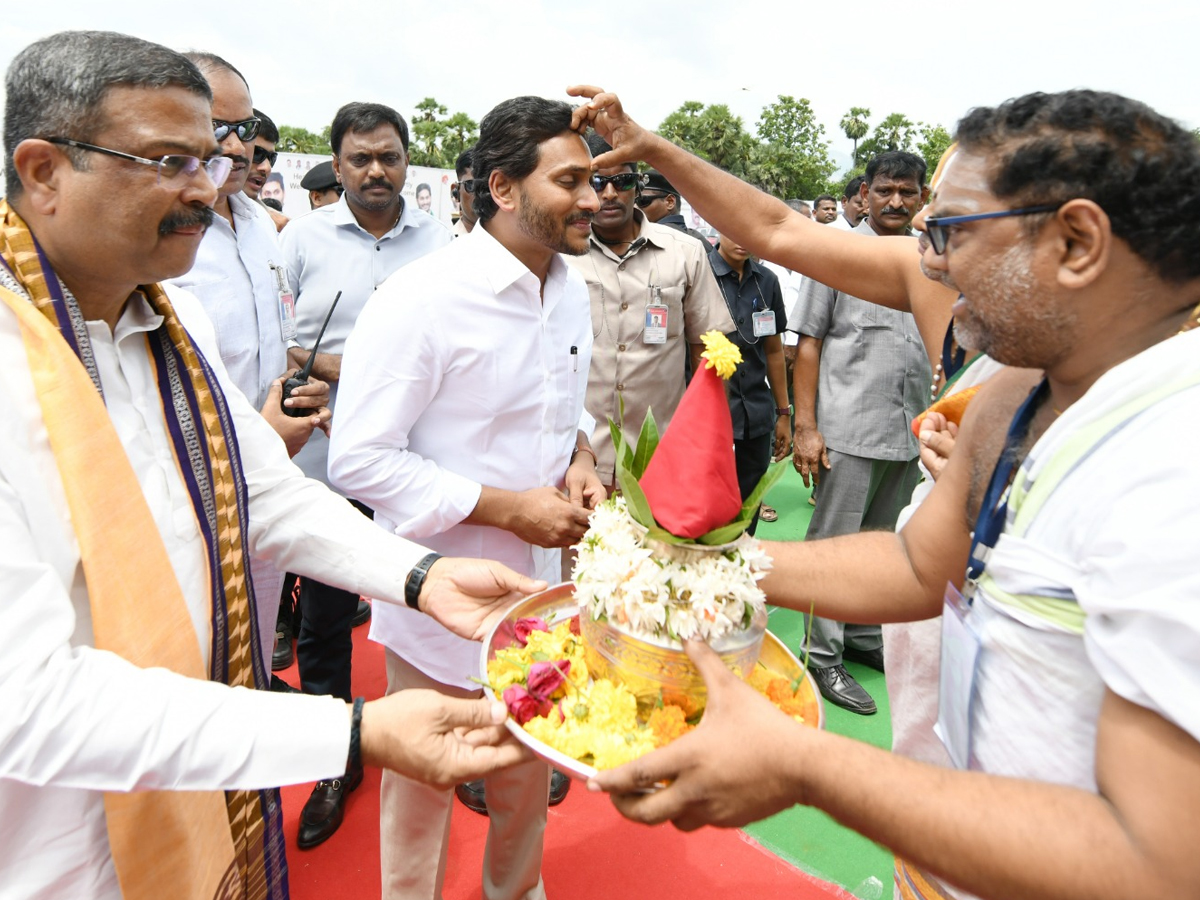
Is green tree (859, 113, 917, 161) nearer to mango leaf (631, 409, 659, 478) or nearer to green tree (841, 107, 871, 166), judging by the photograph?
green tree (841, 107, 871, 166)

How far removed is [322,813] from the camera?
3.14m

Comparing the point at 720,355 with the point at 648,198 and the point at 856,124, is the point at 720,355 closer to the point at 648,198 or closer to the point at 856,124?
the point at 648,198

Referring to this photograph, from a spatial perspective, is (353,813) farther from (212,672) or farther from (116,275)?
(116,275)

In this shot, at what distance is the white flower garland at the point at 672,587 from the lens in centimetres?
149

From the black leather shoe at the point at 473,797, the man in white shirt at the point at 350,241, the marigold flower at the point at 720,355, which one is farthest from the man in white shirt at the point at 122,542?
the man in white shirt at the point at 350,241

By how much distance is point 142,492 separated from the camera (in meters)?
1.52

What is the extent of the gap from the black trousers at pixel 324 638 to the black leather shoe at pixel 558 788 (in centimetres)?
106

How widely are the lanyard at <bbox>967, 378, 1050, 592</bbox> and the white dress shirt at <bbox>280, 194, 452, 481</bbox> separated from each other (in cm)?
341

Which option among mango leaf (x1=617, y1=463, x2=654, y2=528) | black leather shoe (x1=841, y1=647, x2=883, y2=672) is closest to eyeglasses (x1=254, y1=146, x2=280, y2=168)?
mango leaf (x1=617, y1=463, x2=654, y2=528)

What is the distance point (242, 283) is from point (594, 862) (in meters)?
2.97

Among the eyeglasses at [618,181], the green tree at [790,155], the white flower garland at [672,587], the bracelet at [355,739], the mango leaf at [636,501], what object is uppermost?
the green tree at [790,155]

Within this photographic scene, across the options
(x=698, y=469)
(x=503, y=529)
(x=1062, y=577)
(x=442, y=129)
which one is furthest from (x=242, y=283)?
(x=442, y=129)

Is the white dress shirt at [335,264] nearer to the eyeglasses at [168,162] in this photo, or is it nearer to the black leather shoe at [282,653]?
the black leather shoe at [282,653]

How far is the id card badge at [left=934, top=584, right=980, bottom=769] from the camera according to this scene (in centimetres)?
144
